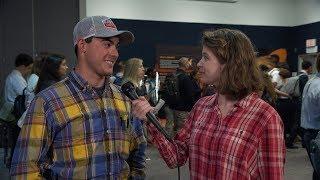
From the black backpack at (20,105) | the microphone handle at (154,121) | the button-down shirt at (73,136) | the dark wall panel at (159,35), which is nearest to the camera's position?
the button-down shirt at (73,136)

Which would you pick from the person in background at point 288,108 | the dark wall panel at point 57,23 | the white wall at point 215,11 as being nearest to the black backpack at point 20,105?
the dark wall panel at point 57,23

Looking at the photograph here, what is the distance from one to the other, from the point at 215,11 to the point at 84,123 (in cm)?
1066

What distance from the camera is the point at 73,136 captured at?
1.60 metres

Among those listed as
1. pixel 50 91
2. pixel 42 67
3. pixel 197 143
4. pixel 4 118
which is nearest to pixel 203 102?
pixel 197 143

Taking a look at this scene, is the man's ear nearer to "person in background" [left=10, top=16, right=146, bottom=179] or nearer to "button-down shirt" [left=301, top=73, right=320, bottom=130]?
"person in background" [left=10, top=16, right=146, bottom=179]

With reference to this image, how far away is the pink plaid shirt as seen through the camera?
1635mm

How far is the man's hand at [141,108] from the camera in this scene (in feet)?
5.38

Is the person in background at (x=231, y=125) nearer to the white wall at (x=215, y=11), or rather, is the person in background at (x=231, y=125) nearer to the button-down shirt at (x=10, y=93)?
the button-down shirt at (x=10, y=93)

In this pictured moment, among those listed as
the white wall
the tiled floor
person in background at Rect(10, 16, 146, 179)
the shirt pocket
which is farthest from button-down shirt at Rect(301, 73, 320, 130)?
the white wall

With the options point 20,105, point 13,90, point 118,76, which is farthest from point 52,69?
point 118,76

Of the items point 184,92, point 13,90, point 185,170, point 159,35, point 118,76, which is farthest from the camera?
point 159,35

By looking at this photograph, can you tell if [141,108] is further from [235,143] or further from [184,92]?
[184,92]

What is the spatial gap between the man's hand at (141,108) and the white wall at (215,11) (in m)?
9.28

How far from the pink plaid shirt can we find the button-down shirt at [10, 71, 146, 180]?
218 mm
